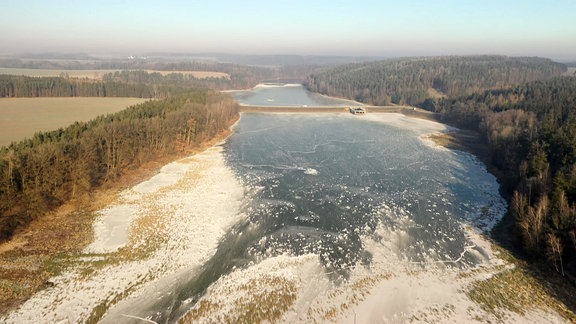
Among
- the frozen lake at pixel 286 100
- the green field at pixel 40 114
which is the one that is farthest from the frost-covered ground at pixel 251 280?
the frozen lake at pixel 286 100

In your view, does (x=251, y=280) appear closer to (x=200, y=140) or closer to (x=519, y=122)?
(x=200, y=140)

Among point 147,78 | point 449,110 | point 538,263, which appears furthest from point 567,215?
point 147,78

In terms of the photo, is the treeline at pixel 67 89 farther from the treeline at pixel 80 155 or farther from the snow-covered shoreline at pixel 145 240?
the snow-covered shoreline at pixel 145 240

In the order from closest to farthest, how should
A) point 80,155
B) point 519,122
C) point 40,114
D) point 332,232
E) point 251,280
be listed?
point 251,280 < point 332,232 < point 80,155 < point 519,122 < point 40,114

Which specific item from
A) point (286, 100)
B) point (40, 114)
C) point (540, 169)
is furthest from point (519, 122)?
point (40, 114)

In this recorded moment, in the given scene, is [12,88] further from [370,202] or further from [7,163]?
[370,202]

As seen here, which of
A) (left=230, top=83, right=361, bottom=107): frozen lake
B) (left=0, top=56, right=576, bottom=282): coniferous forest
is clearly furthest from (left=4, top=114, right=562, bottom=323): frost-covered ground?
(left=230, top=83, right=361, bottom=107): frozen lake
